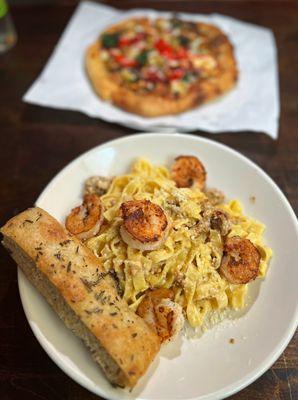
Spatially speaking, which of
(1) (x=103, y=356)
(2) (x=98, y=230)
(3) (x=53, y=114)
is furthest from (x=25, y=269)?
(3) (x=53, y=114)

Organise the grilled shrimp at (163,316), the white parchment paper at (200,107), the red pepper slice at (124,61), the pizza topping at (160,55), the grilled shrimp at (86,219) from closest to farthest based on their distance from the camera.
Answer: the grilled shrimp at (163,316)
the grilled shrimp at (86,219)
the white parchment paper at (200,107)
the pizza topping at (160,55)
the red pepper slice at (124,61)

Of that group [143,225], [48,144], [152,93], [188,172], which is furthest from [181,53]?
[143,225]

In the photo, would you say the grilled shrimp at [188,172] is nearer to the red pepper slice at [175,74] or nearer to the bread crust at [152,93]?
the bread crust at [152,93]

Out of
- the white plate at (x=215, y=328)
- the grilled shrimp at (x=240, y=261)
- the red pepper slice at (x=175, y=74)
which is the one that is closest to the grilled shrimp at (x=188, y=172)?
the white plate at (x=215, y=328)

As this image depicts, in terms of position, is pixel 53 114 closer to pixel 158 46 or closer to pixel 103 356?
pixel 158 46

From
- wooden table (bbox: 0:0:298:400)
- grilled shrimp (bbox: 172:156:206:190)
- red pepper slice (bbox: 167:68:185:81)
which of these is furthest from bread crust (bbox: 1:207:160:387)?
red pepper slice (bbox: 167:68:185:81)

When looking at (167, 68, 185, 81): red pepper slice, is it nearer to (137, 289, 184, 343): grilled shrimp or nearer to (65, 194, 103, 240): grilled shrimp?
(65, 194, 103, 240): grilled shrimp
